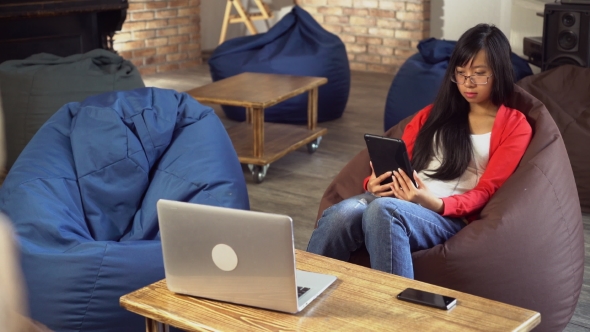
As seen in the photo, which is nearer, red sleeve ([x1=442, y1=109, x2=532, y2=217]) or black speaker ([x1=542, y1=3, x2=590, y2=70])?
red sleeve ([x1=442, y1=109, x2=532, y2=217])

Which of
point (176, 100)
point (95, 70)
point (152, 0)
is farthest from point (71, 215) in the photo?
point (152, 0)

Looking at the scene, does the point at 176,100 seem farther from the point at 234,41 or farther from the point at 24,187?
the point at 234,41

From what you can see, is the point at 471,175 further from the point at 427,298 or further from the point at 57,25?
the point at 57,25

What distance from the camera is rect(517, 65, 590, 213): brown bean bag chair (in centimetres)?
370

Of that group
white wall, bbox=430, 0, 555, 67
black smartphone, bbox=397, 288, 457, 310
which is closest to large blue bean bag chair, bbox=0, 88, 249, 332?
black smartphone, bbox=397, 288, 457, 310

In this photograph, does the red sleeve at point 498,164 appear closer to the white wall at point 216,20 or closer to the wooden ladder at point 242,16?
the wooden ladder at point 242,16

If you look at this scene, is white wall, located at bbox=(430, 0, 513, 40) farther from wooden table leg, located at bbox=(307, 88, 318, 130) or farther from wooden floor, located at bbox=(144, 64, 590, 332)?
wooden table leg, located at bbox=(307, 88, 318, 130)

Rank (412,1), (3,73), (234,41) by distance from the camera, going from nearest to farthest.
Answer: (3,73), (234,41), (412,1)

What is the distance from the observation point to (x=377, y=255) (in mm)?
2184

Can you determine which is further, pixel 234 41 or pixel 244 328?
pixel 234 41

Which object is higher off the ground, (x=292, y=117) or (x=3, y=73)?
(x=3, y=73)

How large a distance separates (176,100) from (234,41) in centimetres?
287

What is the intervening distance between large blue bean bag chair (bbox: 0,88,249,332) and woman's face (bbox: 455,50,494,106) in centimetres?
80

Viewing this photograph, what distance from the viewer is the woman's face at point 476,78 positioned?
2432mm
